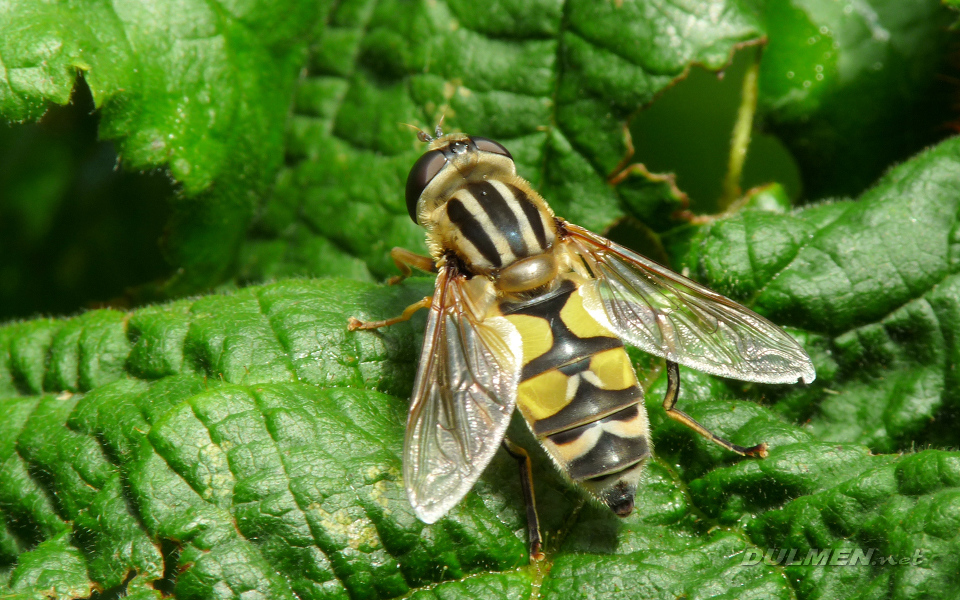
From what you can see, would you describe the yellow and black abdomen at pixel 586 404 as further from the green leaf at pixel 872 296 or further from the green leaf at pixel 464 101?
the green leaf at pixel 464 101

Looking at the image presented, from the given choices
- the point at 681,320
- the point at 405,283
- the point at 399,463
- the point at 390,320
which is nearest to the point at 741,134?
the point at 681,320

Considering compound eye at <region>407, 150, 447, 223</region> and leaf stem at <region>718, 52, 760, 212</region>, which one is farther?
leaf stem at <region>718, 52, 760, 212</region>

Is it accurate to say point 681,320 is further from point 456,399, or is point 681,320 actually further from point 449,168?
point 449,168

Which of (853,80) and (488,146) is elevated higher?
(488,146)

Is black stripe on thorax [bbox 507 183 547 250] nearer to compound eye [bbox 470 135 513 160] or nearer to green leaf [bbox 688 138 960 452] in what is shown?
compound eye [bbox 470 135 513 160]

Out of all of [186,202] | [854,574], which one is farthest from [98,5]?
[854,574]

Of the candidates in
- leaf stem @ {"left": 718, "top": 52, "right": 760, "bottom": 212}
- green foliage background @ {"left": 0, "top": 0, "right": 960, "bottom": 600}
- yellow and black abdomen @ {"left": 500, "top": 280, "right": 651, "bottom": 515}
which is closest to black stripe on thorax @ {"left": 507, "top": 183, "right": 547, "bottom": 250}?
yellow and black abdomen @ {"left": 500, "top": 280, "right": 651, "bottom": 515}
